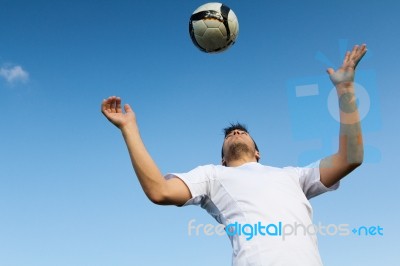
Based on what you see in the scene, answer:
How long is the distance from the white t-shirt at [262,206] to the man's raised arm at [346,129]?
5.9 inches

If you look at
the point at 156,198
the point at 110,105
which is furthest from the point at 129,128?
the point at 156,198

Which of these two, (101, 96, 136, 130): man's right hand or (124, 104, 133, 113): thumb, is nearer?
(101, 96, 136, 130): man's right hand

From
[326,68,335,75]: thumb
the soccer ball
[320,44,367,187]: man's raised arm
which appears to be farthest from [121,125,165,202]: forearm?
the soccer ball

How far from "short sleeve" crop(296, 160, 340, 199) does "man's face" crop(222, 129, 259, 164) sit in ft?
2.16

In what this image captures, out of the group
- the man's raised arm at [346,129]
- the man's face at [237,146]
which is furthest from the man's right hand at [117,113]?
the man's raised arm at [346,129]

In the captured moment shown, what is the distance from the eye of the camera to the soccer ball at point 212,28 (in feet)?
21.9

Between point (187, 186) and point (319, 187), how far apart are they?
1486mm

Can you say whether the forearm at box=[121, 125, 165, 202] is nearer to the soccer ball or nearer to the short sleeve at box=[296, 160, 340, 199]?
the short sleeve at box=[296, 160, 340, 199]

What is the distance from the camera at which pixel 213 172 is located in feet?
15.9

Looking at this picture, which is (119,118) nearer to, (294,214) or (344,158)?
(294,214)

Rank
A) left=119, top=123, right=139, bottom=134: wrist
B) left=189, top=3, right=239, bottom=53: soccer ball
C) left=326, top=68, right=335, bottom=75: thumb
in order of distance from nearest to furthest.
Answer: left=119, top=123, right=139, bottom=134: wrist → left=326, top=68, right=335, bottom=75: thumb → left=189, top=3, right=239, bottom=53: soccer ball

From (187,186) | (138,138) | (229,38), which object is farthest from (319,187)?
(229,38)

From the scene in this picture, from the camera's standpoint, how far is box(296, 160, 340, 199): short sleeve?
16.4ft

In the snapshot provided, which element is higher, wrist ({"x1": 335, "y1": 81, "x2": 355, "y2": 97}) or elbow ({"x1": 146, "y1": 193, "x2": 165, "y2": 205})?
wrist ({"x1": 335, "y1": 81, "x2": 355, "y2": 97})
